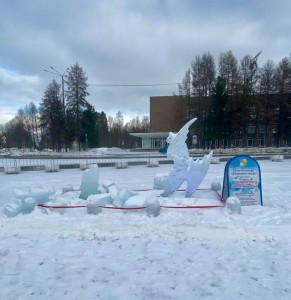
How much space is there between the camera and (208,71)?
139ft

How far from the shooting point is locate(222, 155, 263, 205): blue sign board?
261 inches

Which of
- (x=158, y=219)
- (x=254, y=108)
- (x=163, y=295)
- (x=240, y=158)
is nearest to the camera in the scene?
(x=163, y=295)

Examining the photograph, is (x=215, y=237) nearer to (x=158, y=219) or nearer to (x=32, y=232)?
(x=158, y=219)

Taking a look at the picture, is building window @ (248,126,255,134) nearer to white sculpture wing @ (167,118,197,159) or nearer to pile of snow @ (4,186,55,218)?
white sculpture wing @ (167,118,197,159)

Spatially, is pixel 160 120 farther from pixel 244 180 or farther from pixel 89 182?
pixel 244 180

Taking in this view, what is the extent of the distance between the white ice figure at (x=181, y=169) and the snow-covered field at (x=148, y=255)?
1.44 metres

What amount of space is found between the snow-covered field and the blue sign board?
0.61 m

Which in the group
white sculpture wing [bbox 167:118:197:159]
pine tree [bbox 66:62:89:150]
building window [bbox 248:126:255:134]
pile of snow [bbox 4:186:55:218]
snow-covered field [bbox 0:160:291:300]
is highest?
pine tree [bbox 66:62:89:150]

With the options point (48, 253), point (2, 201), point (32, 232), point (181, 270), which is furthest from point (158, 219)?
point (2, 201)

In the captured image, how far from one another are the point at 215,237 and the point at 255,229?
1.01 metres

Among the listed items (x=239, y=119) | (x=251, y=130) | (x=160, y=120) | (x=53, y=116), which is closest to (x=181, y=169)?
(x=239, y=119)

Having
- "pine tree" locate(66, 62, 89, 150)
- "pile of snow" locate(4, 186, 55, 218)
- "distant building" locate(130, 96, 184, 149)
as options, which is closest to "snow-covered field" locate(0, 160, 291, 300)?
"pile of snow" locate(4, 186, 55, 218)

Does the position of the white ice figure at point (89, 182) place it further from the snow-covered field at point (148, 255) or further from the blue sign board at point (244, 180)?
the blue sign board at point (244, 180)

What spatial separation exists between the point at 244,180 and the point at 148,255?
4169mm
